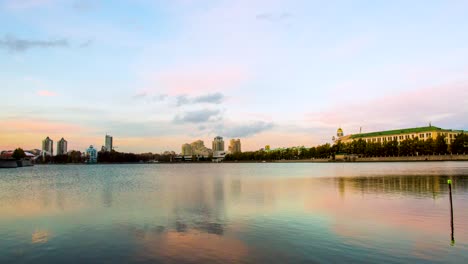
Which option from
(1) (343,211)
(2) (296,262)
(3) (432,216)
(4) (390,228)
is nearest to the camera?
(2) (296,262)

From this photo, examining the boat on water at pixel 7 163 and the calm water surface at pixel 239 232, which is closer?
the calm water surface at pixel 239 232

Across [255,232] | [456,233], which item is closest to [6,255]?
[255,232]

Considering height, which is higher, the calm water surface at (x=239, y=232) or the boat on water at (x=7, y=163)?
the boat on water at (x=7, y=163)

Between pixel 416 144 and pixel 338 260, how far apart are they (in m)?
205

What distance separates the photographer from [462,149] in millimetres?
178625

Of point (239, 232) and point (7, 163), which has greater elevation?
point (7, 163)

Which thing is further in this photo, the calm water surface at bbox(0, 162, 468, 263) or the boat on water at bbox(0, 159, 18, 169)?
the boat on water at bbox(0, 159, 18, 169)

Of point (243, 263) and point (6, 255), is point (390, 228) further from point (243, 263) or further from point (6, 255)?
point (6, 255)

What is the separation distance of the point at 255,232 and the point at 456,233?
449 inches

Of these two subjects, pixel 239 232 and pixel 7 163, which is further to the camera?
pixel 7 163

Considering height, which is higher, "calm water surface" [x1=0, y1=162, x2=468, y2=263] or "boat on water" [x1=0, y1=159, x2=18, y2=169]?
"boat on water" [x1=0, y1=159, x2=18, y2=169]

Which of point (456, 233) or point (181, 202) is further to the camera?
point (181, 202)

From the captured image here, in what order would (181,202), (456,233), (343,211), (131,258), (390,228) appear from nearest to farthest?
(131,258) < (456,233) < (390,228) < (343,211) < (181,202)

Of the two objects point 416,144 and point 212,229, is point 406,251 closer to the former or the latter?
Result: point 212,229
